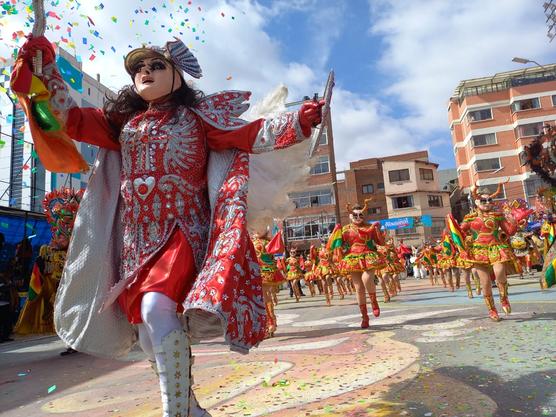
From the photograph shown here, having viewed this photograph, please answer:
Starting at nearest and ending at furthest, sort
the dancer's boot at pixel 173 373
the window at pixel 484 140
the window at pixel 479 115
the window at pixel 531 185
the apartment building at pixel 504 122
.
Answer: the dancer's boot at pixel 173 373
the window at pixel 531 185
the apartment building at pixel 504 122
the window at pixel 484 140
the window at pixel 479 115

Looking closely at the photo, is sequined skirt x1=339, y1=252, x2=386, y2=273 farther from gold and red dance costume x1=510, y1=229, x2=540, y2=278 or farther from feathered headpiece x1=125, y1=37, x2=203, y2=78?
gold and red dance costume x1=510, y1=229, x2=540, y2=278

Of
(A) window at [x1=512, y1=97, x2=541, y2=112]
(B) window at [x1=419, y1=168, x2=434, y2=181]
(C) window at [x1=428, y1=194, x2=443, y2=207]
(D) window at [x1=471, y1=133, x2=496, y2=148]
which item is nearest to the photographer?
(A) window at [x1=512, y1=97, x2=541, y2=112]

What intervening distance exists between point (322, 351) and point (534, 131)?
41226 mm

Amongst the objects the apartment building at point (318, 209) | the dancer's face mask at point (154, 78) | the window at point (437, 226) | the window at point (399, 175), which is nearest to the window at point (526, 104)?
the window at point (399, 175)

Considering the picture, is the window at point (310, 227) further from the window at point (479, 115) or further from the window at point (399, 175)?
the window at point (479, 115)

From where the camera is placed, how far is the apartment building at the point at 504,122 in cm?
3803

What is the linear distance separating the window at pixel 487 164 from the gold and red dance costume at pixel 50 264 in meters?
39.5

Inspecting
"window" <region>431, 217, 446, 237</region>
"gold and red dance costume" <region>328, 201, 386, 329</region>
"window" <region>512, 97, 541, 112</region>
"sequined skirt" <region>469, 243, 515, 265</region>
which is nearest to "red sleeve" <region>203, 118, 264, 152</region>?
"gold and red dance costume" <region>328, 201, 386, 329</region>

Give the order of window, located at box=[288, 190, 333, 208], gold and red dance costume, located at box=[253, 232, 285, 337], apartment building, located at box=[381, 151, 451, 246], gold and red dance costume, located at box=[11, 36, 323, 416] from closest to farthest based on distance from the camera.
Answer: gold and red dance costume, located at box=[11, 36, 323, 416]
gold and red dance costume, located at box=[253, 232, 285, 337]
window, located at box=[288, 190, 333, 208]
apartment building, located at box=[381, 151, 451, 246]

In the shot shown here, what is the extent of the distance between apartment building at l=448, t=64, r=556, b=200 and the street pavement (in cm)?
3623

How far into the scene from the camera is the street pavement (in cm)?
282

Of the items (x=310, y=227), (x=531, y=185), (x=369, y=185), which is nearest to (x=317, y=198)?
(x=310, y=227)

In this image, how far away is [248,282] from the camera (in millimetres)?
2338

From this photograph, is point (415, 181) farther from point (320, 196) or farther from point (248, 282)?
point (248, 282)
